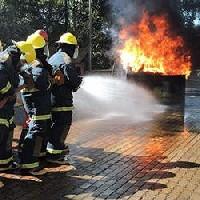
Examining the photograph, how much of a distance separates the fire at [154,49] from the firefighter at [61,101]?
671 cm

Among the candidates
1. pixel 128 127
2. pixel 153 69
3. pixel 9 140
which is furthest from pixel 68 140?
pixel 153 69

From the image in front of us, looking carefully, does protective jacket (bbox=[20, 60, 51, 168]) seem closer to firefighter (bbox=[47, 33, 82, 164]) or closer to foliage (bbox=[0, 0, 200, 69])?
firefighter (bbox=[47, 33, 82, 164])

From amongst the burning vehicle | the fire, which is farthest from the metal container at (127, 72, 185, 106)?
the fire

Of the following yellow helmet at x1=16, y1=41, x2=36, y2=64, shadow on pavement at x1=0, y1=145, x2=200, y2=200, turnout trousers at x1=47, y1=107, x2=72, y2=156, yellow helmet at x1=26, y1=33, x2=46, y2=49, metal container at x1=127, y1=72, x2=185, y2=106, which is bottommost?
shadow on pavement at x1=0, y1=145, x2=200, y2=200

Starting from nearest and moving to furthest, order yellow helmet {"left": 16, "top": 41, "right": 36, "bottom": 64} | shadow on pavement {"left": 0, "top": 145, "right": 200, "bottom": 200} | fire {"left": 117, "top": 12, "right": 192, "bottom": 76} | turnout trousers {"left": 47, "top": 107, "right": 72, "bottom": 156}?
shadow on pavement {"left": 0, "top": 145, "right": 200, "bottom": 200} < yellow helmet {"left": 16, "top": 41, "right": 36, "bottom": 64} < turnout trousers {"left": 47, "top": 107, "right": 72, "bottom": 156} < fire {"left": 117, "top": 12, "right": 192, "bottom": 76}

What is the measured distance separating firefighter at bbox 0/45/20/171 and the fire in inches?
303

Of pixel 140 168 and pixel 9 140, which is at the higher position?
pixel 9 140

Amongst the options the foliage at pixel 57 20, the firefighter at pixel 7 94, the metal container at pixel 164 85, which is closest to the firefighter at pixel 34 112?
the firefighter at pixel 7 94

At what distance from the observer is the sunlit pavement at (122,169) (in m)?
5.82

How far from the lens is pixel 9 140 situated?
6.48m

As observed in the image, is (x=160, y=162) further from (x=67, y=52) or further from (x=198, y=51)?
(x=198, y=51)

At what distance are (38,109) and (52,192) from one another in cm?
130

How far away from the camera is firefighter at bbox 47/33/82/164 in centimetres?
693

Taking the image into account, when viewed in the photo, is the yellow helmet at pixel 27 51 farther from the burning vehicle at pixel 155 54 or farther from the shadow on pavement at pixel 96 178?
the burning vehicle at pixel 155 54
